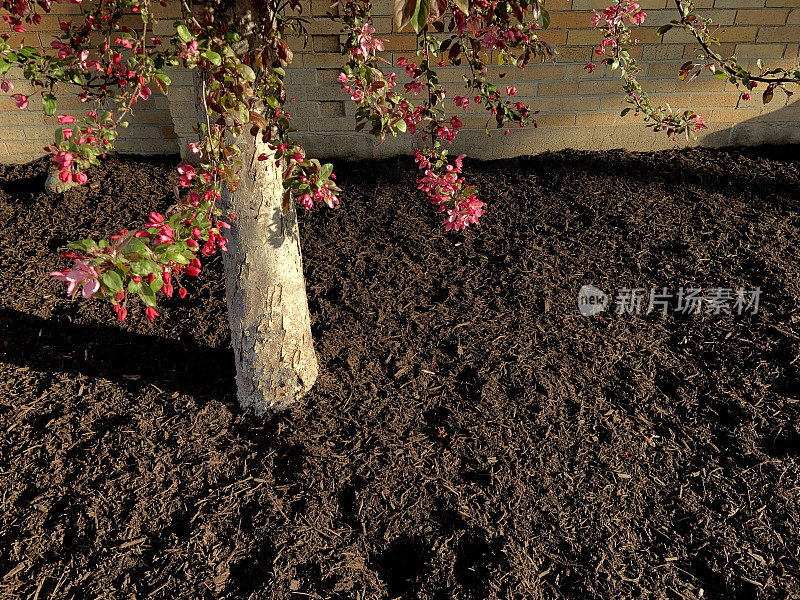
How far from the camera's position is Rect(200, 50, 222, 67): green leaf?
108cm

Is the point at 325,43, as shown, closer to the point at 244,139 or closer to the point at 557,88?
the point at 557,88

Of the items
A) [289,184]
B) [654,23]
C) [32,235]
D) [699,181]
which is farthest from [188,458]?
[654,23]

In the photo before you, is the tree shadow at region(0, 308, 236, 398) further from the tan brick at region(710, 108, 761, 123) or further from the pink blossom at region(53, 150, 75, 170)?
the tan brick at region(710, 108, 761, 123)

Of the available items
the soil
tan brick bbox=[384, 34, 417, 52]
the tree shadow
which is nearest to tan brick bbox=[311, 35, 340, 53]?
tan brick bbox=[384, 34, 417, 52]

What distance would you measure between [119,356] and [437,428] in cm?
129

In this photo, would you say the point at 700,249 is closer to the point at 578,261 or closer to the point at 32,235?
the point at 578,261

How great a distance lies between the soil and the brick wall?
2.50 ft

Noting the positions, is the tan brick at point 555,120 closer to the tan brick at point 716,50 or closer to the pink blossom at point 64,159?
the tan brick at point 716,50

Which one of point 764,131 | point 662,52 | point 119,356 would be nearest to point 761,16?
point 662,52

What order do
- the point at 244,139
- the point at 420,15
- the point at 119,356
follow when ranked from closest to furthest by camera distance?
the point at 420,15, the point at 244,139, the point at 119,356

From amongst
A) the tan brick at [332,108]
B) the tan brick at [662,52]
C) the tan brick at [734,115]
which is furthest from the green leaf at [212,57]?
the tan brick at [734,115]

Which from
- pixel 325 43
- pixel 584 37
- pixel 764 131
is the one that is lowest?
pixel 764 131

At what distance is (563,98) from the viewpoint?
3465 millimetres
